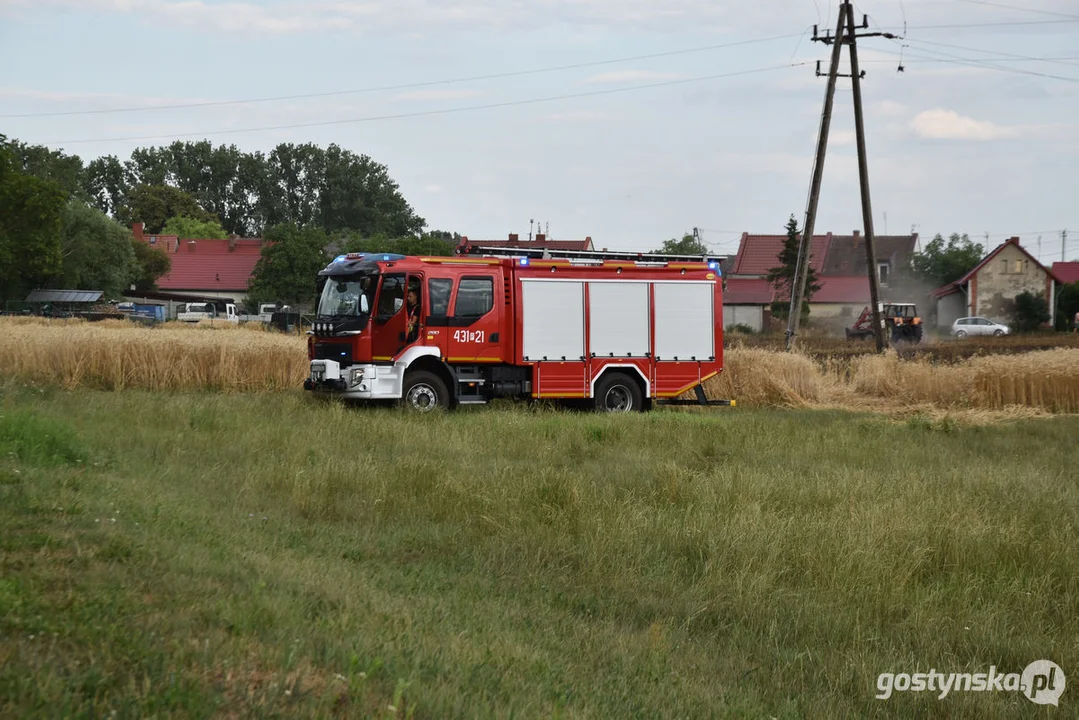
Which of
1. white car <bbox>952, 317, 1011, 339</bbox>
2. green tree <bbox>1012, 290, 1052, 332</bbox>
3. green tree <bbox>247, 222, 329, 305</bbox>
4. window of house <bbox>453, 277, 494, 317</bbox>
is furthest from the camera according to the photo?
green tree <bbox>247, 222, 329, 305</bbox>

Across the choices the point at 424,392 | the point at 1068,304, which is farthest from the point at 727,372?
the point at 1068,304

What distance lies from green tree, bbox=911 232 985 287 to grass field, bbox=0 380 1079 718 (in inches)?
3273

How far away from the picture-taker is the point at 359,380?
20.3 meters

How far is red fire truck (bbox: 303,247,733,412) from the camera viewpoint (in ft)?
68.0

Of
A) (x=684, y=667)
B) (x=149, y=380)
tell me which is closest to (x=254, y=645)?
(x=684, y=667)

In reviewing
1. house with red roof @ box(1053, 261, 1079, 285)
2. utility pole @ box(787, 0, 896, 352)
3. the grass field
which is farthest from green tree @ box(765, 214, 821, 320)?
the grass field

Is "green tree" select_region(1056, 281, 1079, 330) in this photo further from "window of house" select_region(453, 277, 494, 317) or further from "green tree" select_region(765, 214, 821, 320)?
"window of house" select_region(453, 277, 494, 317)

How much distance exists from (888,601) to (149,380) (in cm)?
1877

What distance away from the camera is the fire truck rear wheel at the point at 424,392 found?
2070 centimetres

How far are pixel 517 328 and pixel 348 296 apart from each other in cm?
327

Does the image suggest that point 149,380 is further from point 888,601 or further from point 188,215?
point 188,215

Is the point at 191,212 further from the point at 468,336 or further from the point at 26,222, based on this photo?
the point at 468,336

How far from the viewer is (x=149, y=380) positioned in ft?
76.9

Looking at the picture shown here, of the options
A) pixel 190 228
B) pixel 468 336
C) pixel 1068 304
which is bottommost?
pixel 468 336
